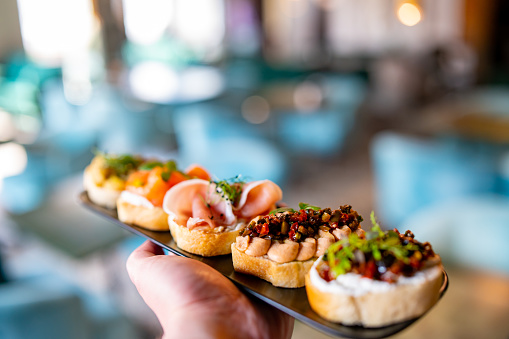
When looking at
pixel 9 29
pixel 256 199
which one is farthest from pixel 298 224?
pixel 9 29

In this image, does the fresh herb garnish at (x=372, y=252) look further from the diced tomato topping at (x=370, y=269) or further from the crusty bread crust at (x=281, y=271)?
the crusty bread crust at (x=281, y=271)

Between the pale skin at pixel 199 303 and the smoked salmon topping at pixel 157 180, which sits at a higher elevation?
the smoked salmon topping at pixel 157 180

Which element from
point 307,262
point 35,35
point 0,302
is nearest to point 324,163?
point 0,302

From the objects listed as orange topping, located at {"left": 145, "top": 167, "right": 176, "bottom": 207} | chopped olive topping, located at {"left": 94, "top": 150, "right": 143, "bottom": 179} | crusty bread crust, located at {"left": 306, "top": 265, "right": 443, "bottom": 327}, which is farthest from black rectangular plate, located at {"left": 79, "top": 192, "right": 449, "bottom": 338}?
chopped olive topping, located at {"left": 94, "top": 150, "right": 143, "bottom": 179}

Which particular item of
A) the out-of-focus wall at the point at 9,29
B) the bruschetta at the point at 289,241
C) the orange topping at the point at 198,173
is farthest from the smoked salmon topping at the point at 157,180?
the out-of-focus wall at the point at 9,29

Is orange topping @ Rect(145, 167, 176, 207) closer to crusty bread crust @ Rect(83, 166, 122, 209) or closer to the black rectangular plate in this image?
the black rectangular plate
